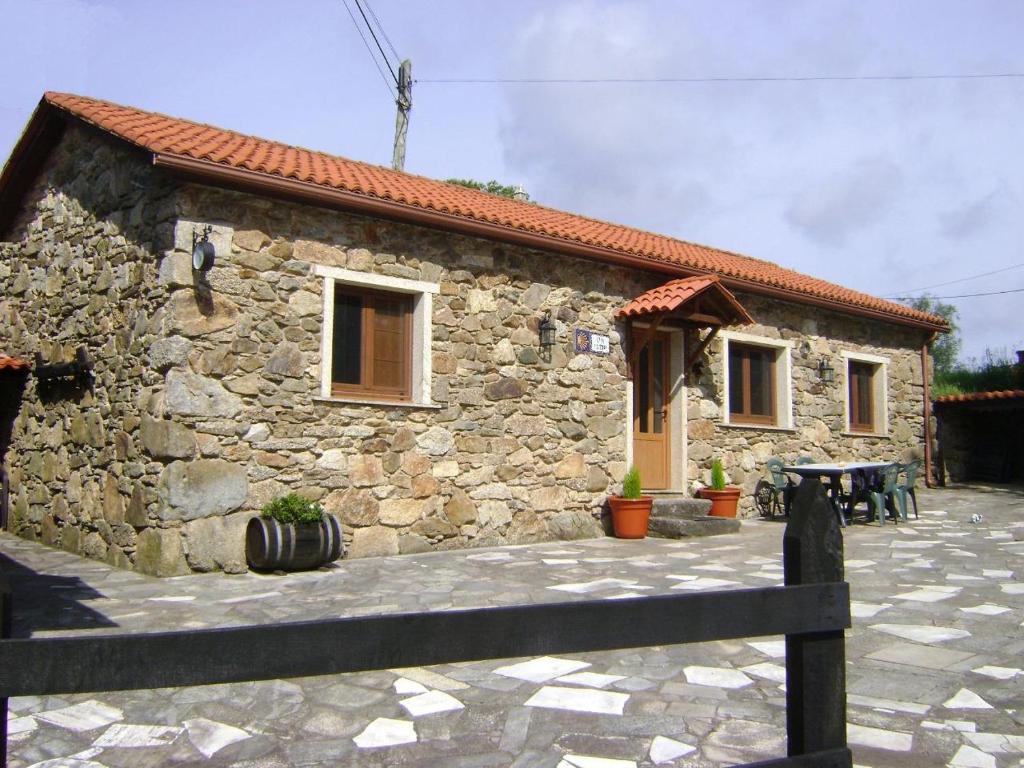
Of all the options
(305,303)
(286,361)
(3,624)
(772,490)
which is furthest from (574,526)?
(3,624)

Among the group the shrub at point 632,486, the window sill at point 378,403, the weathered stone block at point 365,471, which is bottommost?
the shrub at point 632,486

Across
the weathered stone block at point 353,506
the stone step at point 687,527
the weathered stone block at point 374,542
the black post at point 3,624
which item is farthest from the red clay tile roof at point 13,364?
the black post at point 3,624

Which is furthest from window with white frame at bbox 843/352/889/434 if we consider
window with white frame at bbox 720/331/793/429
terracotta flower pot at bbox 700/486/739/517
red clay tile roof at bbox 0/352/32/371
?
red clay tile roof at bbox 0/352/32/371

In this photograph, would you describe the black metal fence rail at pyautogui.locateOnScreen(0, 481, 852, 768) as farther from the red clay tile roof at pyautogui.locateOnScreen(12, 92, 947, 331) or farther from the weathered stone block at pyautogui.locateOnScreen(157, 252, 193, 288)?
the red clay tile roof at pyautogui.locateOnScreen(12, 92, 947, 331)

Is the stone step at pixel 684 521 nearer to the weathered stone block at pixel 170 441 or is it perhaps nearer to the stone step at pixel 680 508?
the stone step at pixel 680 508

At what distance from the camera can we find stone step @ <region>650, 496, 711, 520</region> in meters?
9.85

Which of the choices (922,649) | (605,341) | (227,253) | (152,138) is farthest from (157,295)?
(922,649)

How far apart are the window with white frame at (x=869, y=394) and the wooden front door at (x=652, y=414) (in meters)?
4.10

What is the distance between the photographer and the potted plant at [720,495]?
10.6 m

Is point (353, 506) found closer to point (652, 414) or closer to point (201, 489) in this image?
point (201, 489)

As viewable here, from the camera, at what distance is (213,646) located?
1535mm

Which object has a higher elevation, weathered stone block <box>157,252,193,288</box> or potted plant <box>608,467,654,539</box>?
weathered stone block <box>157,252,193,288</box>

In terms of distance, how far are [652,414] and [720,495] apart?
1246mm

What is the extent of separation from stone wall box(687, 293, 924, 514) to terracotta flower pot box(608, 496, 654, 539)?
1430 mm
